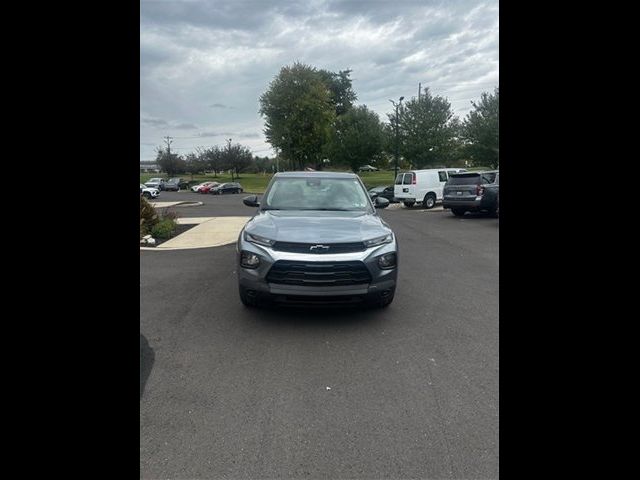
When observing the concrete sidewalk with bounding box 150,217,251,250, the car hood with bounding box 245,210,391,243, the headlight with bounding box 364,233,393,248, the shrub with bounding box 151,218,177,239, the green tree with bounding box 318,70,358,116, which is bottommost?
the concrete sidewalk with bounding box 150,217,251,250

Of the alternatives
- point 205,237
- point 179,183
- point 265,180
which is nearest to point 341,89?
point 265,180

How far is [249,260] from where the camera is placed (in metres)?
4.26

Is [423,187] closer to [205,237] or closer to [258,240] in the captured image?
[205,237]

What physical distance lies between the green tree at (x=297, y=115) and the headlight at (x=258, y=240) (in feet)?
145

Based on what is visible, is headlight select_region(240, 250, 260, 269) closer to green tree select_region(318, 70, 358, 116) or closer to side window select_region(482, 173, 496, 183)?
side window select_region(482, 173, 496, 183)

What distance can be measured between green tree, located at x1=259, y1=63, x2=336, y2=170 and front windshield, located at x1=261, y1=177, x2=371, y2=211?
140 feet

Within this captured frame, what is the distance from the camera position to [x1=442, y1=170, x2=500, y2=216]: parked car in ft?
49.6

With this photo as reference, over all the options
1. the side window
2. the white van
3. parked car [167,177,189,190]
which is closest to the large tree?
the white van

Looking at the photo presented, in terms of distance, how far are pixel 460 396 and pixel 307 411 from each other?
3.64 ft

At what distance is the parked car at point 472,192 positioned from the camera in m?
15.1

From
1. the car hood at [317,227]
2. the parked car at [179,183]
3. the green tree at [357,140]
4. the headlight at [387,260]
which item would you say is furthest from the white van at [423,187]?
the parked car at [179,183]

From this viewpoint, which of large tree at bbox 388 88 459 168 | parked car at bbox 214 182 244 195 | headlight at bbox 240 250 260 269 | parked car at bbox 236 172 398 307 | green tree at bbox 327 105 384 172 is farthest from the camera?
parked car at bbox 214 182 244 195
